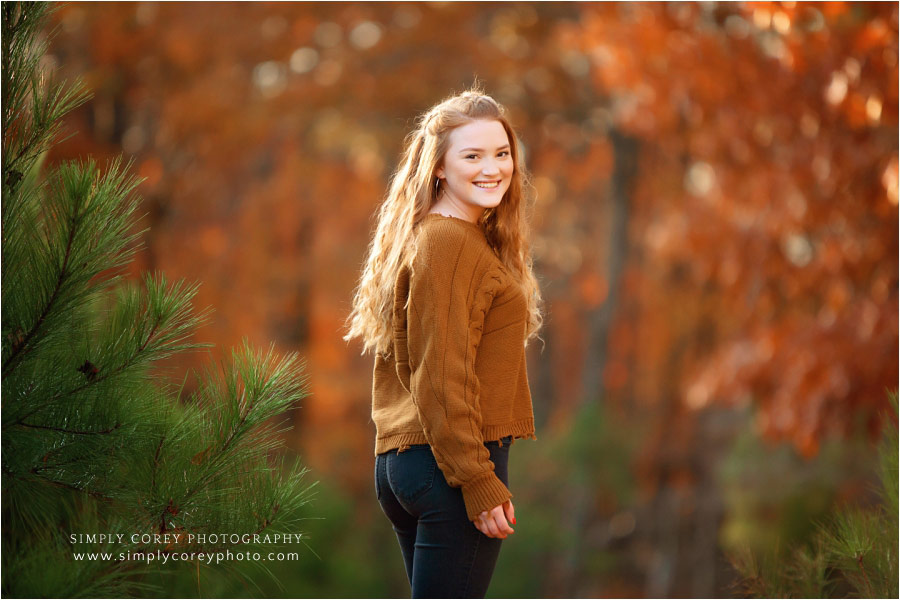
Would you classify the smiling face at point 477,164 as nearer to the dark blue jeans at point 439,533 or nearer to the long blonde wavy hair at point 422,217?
the long blonde wavy hair at point 422,217

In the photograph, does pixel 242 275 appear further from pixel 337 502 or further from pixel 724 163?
pixel 724 163

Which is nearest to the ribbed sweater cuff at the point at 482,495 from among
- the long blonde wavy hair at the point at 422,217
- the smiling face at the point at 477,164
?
the long blonde wavy hair at the point at 422,217

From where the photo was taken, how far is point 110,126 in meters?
7.29

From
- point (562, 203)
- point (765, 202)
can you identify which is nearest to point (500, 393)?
point (765, 202)

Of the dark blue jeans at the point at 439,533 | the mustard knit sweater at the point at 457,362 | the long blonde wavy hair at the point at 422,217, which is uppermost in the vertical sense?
the long blonde wavy hair at the point at 422,217

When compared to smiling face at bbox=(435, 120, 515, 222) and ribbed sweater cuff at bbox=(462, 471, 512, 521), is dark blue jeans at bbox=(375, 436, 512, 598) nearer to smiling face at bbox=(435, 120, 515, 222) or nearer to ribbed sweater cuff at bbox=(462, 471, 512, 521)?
ribbed sweater cuff at bbox=(462, 471, 512, 521)

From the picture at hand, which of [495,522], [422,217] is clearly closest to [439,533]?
[495,522]

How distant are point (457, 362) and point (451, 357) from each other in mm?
19

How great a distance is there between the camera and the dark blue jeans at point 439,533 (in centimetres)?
205

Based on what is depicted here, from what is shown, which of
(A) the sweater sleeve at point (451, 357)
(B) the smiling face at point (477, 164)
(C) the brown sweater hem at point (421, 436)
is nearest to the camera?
(A) the sweater sleeve at point (451, 357)

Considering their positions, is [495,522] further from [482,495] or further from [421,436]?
[421,436]

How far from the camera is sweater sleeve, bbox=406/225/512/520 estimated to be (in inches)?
78.3

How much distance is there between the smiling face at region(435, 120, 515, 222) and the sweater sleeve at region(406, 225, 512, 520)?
0.45 feet

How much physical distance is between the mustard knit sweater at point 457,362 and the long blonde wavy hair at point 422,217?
3.0 inches
